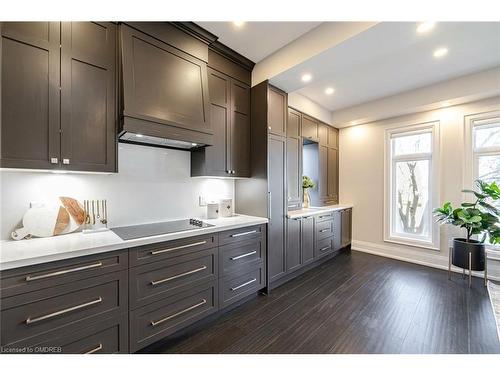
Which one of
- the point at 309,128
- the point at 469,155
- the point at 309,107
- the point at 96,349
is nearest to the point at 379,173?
the point at 469,155

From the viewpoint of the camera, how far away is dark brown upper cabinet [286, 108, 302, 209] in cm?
320

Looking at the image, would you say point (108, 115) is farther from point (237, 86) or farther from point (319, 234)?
point (319, 234)

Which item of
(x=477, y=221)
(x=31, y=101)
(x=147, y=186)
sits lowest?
(x=477, y=221)

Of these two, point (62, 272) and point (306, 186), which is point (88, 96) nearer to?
point (62, 272)

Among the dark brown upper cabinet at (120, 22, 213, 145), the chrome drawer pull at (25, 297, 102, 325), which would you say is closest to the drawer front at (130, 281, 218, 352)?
the chrome drawer pull at (25, 297, 102, 325)

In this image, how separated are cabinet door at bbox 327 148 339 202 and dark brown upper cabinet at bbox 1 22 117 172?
3844 mm

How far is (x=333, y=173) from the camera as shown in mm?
4500

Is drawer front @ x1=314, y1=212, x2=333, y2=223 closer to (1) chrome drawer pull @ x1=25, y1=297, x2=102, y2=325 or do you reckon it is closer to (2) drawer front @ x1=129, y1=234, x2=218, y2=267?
(2) drawer front @ x1=129, y1=234, x2=218, y2=267

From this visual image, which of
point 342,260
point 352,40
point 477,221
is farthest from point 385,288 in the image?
point 352,40

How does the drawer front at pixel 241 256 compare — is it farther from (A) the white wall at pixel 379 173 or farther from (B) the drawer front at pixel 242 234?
(A) the white wall at pixel 379 173

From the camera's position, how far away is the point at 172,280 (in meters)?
1.73

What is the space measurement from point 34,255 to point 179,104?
1549mm

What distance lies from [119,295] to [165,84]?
179cm

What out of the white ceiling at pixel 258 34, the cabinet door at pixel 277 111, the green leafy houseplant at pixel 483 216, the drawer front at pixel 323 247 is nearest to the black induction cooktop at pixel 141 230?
the cabinet door at pixel 277 111
